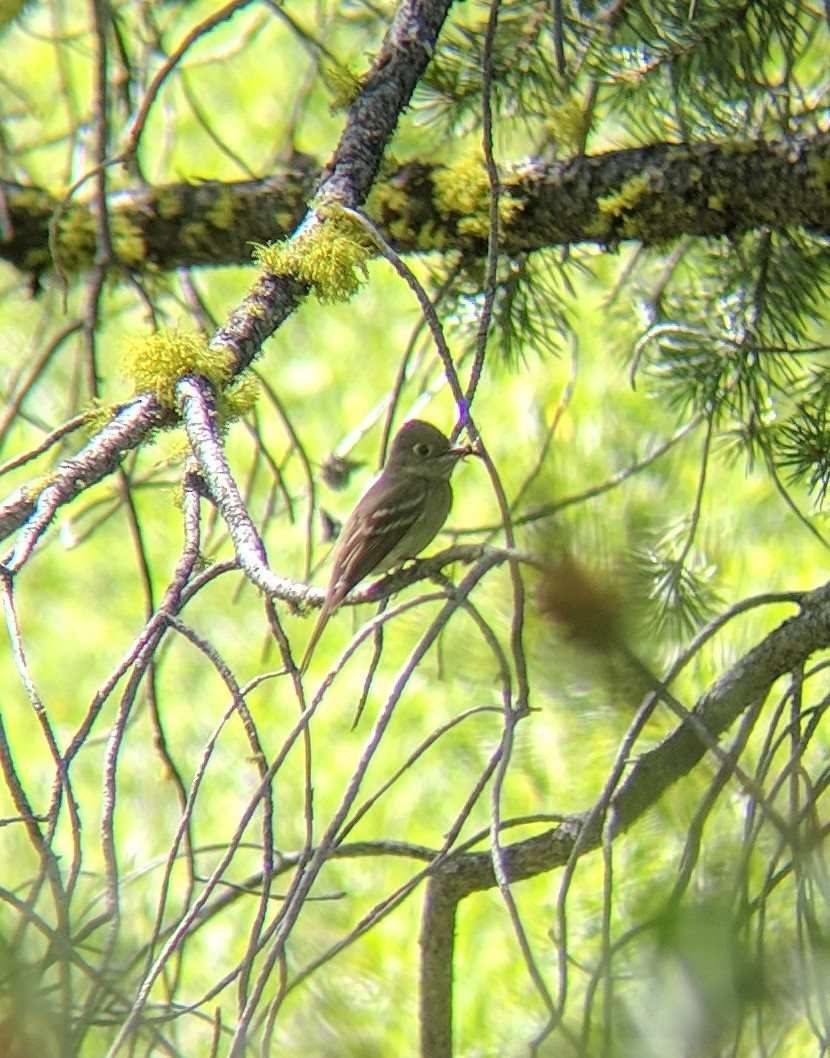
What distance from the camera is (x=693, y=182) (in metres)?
2.62

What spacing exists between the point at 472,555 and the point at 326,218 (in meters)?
0.64

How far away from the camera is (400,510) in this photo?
10.8 ft

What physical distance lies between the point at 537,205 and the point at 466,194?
0.15 m

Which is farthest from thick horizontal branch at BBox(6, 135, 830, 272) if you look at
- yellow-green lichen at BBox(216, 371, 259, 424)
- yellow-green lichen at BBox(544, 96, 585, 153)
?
yellow-green lichen at BBox(216, 371, 259, 424)

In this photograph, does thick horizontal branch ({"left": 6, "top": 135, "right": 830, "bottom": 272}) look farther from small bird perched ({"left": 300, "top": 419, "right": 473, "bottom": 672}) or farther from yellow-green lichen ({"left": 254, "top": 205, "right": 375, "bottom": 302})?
small bird perched ({"left": 300, "top": 419, "right": 473, "bottom": 672})

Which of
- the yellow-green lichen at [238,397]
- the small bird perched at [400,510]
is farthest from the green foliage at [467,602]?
the small bird perched at [400,510]

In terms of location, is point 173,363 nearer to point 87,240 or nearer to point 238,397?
point 238,397

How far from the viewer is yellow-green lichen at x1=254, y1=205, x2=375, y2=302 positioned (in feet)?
7.11

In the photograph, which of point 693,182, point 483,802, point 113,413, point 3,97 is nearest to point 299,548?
point 483,802

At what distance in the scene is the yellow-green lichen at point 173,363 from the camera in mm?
2027

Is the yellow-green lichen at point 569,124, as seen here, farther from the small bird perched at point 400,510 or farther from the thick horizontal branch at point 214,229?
the small bird perched at point 400,510

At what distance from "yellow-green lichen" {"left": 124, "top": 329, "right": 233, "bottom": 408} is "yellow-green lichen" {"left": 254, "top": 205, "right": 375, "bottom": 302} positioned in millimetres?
188

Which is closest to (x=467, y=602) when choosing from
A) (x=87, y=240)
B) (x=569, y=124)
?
(x=569, y=124)

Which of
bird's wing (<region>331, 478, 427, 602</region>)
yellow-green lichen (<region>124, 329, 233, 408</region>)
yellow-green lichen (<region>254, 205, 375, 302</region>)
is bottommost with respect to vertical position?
yellow-green lichen (<region>124, 329, 233, 408</region>)
